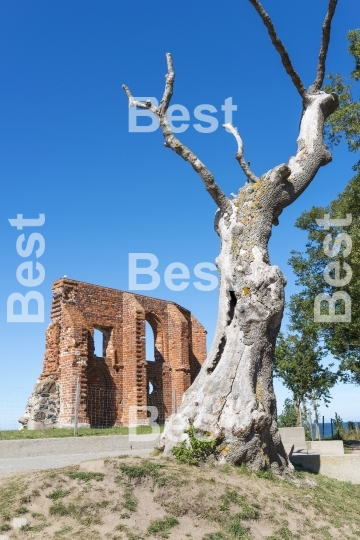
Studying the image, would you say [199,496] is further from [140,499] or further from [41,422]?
[41,422]

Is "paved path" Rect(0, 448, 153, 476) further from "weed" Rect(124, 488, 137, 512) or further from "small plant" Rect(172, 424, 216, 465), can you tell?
"weed" Rect(124, 488, 137, 512)

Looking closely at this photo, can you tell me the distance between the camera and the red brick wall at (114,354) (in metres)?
22.6

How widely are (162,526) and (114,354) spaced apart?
20.4 m

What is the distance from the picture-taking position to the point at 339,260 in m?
19.0

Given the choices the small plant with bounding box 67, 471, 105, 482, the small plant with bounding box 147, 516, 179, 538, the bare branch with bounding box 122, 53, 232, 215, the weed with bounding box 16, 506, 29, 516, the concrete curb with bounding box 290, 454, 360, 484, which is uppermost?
the bare branch with bounding box 122, 53, 232, 215

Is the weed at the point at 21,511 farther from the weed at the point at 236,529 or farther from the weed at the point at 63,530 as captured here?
the weed at the point at 236,529

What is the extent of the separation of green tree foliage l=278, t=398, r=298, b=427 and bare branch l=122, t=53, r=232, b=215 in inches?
793

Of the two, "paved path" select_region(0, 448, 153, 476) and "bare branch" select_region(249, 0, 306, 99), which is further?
"bare branch" select_region(249, 0, 306, 99)

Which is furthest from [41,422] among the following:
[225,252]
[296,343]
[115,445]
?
[225,252]

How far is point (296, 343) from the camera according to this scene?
22969mm

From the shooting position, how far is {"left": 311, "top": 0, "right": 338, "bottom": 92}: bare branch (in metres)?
10.7

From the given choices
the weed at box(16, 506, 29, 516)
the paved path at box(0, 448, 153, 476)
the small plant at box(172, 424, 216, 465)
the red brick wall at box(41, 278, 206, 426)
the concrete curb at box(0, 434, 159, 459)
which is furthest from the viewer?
the red brick wall at box(41, 278, 206, 426)

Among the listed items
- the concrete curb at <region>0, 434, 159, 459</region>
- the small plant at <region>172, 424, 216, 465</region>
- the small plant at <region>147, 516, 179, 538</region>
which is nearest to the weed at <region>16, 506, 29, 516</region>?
the small plant at <region>147, 516, 179, 538</region>

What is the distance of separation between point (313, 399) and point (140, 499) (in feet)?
62.4
